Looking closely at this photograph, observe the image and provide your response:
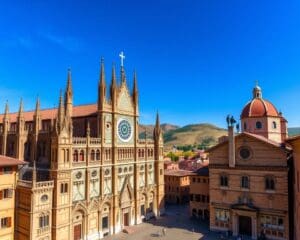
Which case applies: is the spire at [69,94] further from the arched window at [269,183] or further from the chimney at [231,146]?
the arched window at [269,183]

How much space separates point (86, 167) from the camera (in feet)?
150

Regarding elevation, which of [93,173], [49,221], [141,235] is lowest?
[141,235]

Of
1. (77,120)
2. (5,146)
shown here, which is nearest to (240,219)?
(77,120)

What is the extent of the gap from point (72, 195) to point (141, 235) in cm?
1390

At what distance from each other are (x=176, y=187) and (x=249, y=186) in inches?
1185

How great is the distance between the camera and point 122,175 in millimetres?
53188

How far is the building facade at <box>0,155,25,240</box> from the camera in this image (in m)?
37.6

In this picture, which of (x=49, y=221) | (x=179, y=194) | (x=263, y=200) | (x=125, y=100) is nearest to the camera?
(x=49, y=221)

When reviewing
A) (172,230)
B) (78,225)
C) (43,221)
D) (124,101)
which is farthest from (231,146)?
(43,221)

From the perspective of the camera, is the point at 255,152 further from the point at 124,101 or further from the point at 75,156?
the point at 75,156

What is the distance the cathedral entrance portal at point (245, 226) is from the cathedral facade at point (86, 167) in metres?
18.9

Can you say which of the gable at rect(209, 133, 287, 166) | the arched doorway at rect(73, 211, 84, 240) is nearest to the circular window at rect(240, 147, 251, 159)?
the gable at rect(209, 133, 287, 166)

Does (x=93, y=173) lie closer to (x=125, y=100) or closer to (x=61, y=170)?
(x=61, y=170)

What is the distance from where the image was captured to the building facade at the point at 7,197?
37562 mm
